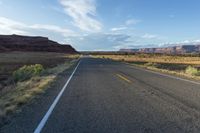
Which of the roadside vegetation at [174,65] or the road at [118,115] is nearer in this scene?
the road at [118,115]

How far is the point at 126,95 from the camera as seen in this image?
35.3ft

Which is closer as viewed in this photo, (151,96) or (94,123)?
(94,123)

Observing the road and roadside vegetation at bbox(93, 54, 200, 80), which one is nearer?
the road

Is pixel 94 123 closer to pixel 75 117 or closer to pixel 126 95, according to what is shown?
pixel 75 117

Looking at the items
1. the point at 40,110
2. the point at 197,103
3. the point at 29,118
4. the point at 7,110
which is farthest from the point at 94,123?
the point at 197,103

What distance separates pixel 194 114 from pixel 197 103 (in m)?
1.70

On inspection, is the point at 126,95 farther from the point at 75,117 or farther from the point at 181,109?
the point at 75,117

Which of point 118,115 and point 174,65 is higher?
point 118,115

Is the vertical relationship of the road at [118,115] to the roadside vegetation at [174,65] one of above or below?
above

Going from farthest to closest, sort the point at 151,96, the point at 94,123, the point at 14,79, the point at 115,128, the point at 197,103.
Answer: the point at 14,79 → the point at 151,96 → the point at 197,103 → the point at 94,123 → the point at 115,128

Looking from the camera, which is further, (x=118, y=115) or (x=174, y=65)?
(x=174, y=65)

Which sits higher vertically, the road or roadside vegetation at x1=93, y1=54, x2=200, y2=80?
the road

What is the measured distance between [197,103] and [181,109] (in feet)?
3.90

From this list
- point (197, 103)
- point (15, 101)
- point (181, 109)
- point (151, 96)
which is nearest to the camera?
point (181, 109)
